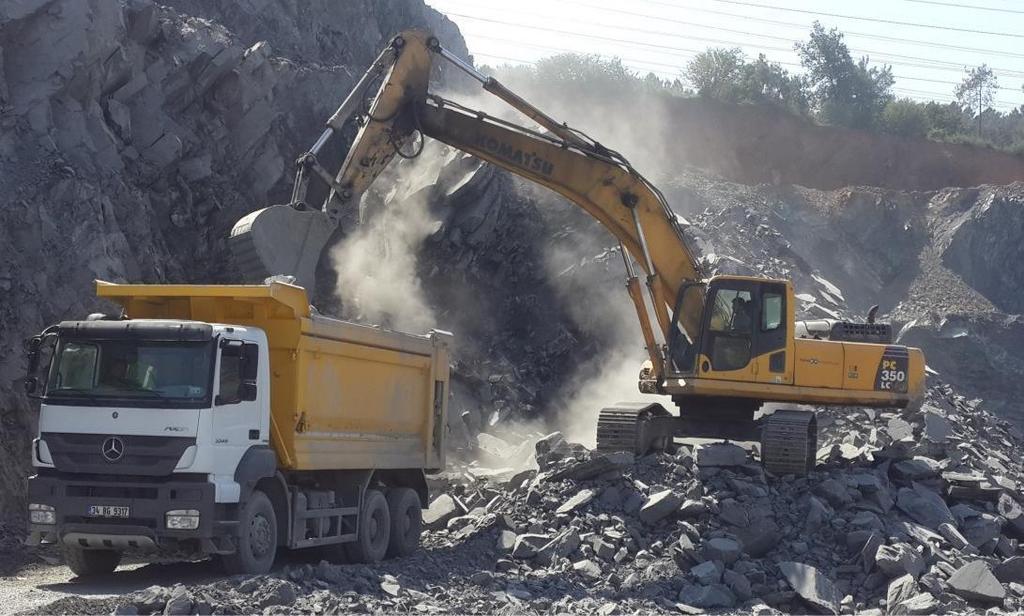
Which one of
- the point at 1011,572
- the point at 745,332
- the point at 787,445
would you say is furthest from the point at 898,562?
the point at 745,332

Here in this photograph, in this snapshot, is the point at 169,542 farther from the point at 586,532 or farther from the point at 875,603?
the point at 875,603

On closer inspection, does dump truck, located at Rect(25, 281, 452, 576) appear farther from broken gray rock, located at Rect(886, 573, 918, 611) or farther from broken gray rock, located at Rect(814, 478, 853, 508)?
broken gray rock, located at Rect(814, 478, 853, 508)

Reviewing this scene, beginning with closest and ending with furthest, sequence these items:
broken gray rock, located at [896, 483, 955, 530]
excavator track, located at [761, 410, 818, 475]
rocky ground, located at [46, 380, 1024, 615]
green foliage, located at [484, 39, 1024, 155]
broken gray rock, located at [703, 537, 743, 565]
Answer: rocky ground, located at [46, 380, 1024, 615]
broken gray rock, located at [703, 537, 743, 565]
broken gray rock, located at [896, 483, 955, 530]
excavator track, located at [761, 410, 818, 475]
green foliage, located at [484, 39, 1024, 155]

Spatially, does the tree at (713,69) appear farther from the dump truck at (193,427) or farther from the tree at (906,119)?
the dump truck at (193,427)

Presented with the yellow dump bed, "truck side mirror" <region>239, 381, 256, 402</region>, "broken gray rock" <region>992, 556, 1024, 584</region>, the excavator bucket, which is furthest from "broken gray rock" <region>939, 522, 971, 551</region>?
the excavator bucket

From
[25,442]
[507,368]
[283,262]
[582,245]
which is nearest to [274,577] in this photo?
[283,262]

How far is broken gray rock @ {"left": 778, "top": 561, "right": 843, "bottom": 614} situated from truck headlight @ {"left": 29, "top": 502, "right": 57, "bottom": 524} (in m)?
7.61

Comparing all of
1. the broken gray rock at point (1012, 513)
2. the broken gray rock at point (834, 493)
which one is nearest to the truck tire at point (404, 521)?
the broken gray rock at point (834, 493)

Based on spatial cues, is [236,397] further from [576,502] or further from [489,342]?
[489,342]

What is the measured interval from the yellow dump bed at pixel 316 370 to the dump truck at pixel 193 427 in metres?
0.02

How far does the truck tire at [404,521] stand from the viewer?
13.9m

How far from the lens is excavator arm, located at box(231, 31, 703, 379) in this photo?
1598 centimetres

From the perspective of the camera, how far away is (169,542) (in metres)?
10.7

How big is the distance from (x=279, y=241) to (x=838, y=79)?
5080 cm
